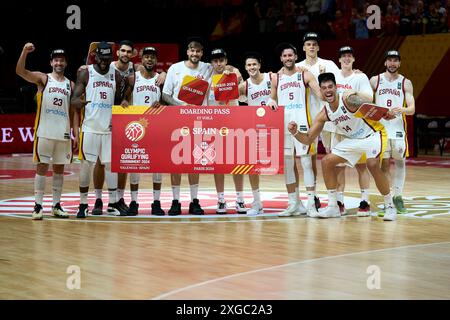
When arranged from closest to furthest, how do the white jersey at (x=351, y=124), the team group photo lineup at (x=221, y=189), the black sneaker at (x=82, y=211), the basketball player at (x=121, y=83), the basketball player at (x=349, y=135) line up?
the team group photo lineup at (x=221, y=189), the basketball player at (x=349, y=135), the white jersey at (x=351, y=124), the black sneaker at (x=82, y=211), the basketball player at (x=121, y=83)

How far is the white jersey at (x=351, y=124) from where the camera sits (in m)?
9.84

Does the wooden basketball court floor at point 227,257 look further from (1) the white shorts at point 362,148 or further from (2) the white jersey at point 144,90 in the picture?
(2) the white jersey at point 144,90

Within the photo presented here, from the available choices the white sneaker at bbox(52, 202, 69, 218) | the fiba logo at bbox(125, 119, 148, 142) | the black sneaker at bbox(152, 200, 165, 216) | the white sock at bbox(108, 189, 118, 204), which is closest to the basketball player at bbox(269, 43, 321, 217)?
the black sneaker at bbox(152, 200, 165, 216)

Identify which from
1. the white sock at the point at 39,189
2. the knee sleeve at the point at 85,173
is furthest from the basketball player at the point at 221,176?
the white sock at the point at 39,189

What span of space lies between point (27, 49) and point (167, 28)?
48.4 feet

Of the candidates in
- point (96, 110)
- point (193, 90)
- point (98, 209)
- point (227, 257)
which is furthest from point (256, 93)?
point (227, 257)

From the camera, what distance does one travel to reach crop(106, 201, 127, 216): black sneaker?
34.8ft

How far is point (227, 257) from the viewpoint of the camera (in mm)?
7664

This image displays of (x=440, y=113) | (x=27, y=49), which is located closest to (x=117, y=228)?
(x=27, y=49)

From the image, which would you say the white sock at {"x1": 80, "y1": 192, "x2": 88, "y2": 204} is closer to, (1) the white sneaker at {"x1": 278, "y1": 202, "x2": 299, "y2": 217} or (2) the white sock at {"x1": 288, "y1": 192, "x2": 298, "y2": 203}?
(1) the white sneaker at {"x1": 278, "y1": 202, "x2": 299, "y2": 217}

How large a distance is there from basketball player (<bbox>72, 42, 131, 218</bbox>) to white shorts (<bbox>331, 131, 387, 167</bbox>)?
264 centimetres

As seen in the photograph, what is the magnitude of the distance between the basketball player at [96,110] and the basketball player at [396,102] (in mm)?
3122

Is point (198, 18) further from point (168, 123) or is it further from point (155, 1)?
point (168, 123)

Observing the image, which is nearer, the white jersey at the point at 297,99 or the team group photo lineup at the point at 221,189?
the team group photo lineup at the point at 221,189
